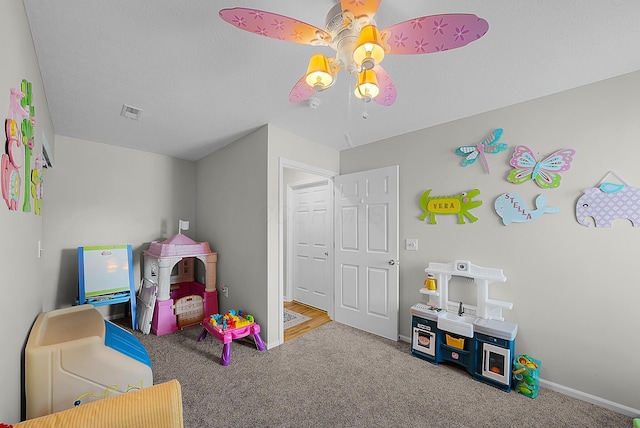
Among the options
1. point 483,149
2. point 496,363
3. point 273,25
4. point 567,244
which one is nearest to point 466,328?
point 496,363

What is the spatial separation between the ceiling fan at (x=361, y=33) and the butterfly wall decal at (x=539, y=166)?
1.65m

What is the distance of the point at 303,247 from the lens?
4.21 meters

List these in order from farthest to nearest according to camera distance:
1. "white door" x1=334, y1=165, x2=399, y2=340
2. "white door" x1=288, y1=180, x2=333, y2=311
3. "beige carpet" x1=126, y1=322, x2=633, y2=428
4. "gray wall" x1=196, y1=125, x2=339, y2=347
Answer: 1. "white door" x1=288, y1=180, x2=333, y2=311
2. "white door" x1=334, y1=165, x2=399, y2=340
3. "gray wall" x1=196, y1=125, x2=339, y2=347
4. "beige carpet" x1=126, y1=322, x2=633, y2=428

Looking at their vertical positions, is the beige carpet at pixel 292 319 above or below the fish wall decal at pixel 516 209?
Answer: below

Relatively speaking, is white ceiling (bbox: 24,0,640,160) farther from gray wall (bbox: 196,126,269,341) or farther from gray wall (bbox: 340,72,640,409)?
gray wall (bbox: 196,126,269,341)

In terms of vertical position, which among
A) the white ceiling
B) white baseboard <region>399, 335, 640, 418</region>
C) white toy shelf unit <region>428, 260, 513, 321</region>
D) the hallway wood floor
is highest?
the white ceiling

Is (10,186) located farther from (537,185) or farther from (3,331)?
(537,185)

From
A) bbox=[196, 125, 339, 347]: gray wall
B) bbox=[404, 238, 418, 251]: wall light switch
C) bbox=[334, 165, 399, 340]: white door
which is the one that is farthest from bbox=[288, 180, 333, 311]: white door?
bbox=[404, 238, 418, 251]: wall light switch

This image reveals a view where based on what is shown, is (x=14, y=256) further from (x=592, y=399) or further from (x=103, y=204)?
(x=592, y=399)

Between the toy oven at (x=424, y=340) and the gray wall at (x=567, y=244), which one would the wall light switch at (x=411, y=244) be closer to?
the gray wall at (x=567, y=244)

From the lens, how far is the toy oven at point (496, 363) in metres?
2.01

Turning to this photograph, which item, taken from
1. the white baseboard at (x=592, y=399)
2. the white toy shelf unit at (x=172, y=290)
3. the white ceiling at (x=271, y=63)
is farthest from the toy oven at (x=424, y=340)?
the white toy shelf unit at (x=172, y=290)

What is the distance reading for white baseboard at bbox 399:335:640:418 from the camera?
1.76 meters

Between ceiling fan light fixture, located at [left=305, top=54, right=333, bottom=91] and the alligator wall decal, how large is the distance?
6.30 feet
